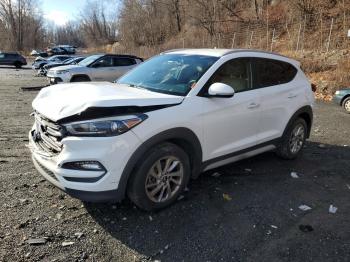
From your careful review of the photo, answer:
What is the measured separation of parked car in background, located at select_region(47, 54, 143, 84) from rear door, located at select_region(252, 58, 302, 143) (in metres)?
10.4

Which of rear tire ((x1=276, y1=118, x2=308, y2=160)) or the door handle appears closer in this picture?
the door handle

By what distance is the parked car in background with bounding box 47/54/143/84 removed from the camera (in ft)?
49.0

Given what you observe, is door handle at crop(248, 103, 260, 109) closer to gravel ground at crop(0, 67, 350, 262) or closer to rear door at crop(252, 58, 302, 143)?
rear door at crop(252, 58, 302, 143)

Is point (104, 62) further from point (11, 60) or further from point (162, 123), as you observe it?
point (11, 60)

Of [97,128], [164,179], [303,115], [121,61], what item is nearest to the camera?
[97,128]

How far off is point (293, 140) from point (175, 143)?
2680 millimetres

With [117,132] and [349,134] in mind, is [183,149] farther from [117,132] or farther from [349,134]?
[349,134]

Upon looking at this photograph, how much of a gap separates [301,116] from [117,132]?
3.72m

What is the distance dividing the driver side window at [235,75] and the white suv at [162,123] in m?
0.01

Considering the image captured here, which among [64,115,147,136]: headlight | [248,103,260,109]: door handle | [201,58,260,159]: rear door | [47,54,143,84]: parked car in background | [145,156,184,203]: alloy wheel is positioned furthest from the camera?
[47,54,143,84]: parked car in background

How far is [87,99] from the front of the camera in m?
3.68

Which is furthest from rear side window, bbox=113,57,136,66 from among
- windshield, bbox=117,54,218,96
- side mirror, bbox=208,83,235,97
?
side mirror, bbox=208,83,235,97

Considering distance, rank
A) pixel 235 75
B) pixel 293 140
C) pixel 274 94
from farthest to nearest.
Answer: pixel 293 140
pixel 274 94
pixel 235 75

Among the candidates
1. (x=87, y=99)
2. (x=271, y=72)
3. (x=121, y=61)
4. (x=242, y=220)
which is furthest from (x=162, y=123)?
(x=121, y=61)
